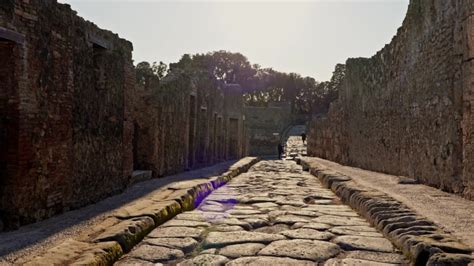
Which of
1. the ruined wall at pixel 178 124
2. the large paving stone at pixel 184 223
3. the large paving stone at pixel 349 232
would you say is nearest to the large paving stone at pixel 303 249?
the large paving stone at pixel 349 232

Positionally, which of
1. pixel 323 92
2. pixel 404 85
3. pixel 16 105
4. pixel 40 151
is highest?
pixel 323 92

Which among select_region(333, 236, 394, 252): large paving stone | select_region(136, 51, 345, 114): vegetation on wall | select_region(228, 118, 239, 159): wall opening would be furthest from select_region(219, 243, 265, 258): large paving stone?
select_region(136, 51, 345, 114): vegetation on wall

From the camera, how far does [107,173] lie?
792 centimetres

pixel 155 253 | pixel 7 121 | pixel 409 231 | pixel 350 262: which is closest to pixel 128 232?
pixel 155 253

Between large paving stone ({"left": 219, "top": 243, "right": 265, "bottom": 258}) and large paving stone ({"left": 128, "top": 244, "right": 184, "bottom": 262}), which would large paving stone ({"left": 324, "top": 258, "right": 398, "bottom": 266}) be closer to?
large paving stone ({"left": 219, "top": 243, "right": 265, "bottom": 258})

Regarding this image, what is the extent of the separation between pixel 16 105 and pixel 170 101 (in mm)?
6980

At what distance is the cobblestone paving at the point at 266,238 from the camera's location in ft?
12.0

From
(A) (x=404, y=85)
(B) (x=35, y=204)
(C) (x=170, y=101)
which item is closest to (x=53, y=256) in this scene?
(B) (x=35, y=204)

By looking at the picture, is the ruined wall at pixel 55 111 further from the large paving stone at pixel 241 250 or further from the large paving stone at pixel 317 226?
the large paving stone at pixel 317 226

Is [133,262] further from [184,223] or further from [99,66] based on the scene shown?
[99,66]

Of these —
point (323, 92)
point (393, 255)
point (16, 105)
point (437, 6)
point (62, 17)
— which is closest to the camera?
point (393, 255)

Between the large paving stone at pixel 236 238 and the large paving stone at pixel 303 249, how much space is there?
0.19m

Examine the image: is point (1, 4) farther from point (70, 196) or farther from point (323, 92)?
point (323, 92)

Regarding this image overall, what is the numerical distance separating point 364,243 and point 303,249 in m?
0.65
